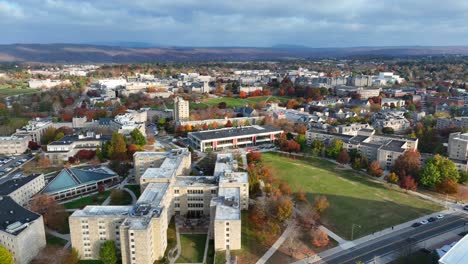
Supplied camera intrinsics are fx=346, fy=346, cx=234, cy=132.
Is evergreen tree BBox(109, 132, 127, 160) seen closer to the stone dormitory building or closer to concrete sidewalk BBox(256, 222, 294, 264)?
the stone dormitory building

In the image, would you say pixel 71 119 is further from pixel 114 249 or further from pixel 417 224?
pixel 417 224

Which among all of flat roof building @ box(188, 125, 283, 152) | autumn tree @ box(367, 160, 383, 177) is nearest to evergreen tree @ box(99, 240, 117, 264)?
flat roof building @ box(188, 125, 283, 152)

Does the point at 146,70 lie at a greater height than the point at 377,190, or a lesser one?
greater

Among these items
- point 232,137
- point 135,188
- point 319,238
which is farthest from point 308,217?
point 232,137

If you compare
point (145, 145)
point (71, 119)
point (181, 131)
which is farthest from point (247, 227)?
point (71, 119)

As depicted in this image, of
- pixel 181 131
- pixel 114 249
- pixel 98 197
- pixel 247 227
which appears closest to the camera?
pixel 114 249
